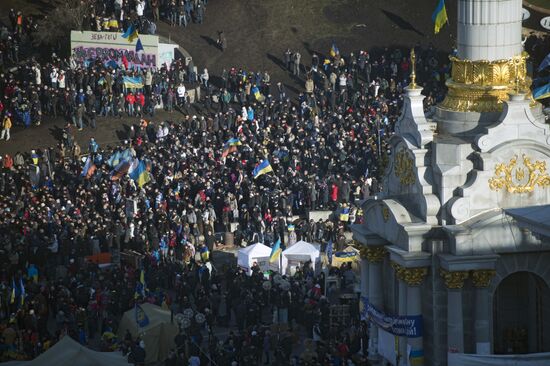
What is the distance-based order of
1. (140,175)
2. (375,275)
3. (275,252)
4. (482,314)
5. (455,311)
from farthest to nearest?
1. (140,175)
2. (275,252)
3. (375,275)
4. (482,314)
5. (455,311)

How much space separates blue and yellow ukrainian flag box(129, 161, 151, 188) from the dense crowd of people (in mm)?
147

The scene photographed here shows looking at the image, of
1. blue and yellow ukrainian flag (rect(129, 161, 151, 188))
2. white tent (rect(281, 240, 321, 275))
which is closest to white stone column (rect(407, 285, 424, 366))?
white tent (rect(281, 240, 321, 275))

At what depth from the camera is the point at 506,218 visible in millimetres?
61562

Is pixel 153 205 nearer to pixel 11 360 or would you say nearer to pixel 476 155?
pixel 11 360

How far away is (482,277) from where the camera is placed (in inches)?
2435

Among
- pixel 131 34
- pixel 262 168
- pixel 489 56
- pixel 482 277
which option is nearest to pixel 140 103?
pixel 131 34

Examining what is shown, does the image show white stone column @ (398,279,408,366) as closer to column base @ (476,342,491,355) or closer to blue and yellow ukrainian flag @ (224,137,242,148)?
column base @ (476,342,491,355)

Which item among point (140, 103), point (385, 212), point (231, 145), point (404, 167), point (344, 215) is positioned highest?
point (140, 103)

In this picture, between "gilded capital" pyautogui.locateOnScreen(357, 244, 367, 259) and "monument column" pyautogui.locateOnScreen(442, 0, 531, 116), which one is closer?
"monument column" pyautogui.locateOnScreen(442, 0, 531, 116)

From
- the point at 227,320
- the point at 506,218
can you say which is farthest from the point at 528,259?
the point at 227,320

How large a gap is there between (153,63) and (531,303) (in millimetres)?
45291

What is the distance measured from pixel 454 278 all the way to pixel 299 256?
18.3m

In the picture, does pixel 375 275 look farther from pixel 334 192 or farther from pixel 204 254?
pixel 334 192

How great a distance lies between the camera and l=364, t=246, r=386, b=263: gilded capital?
65.2 meters
